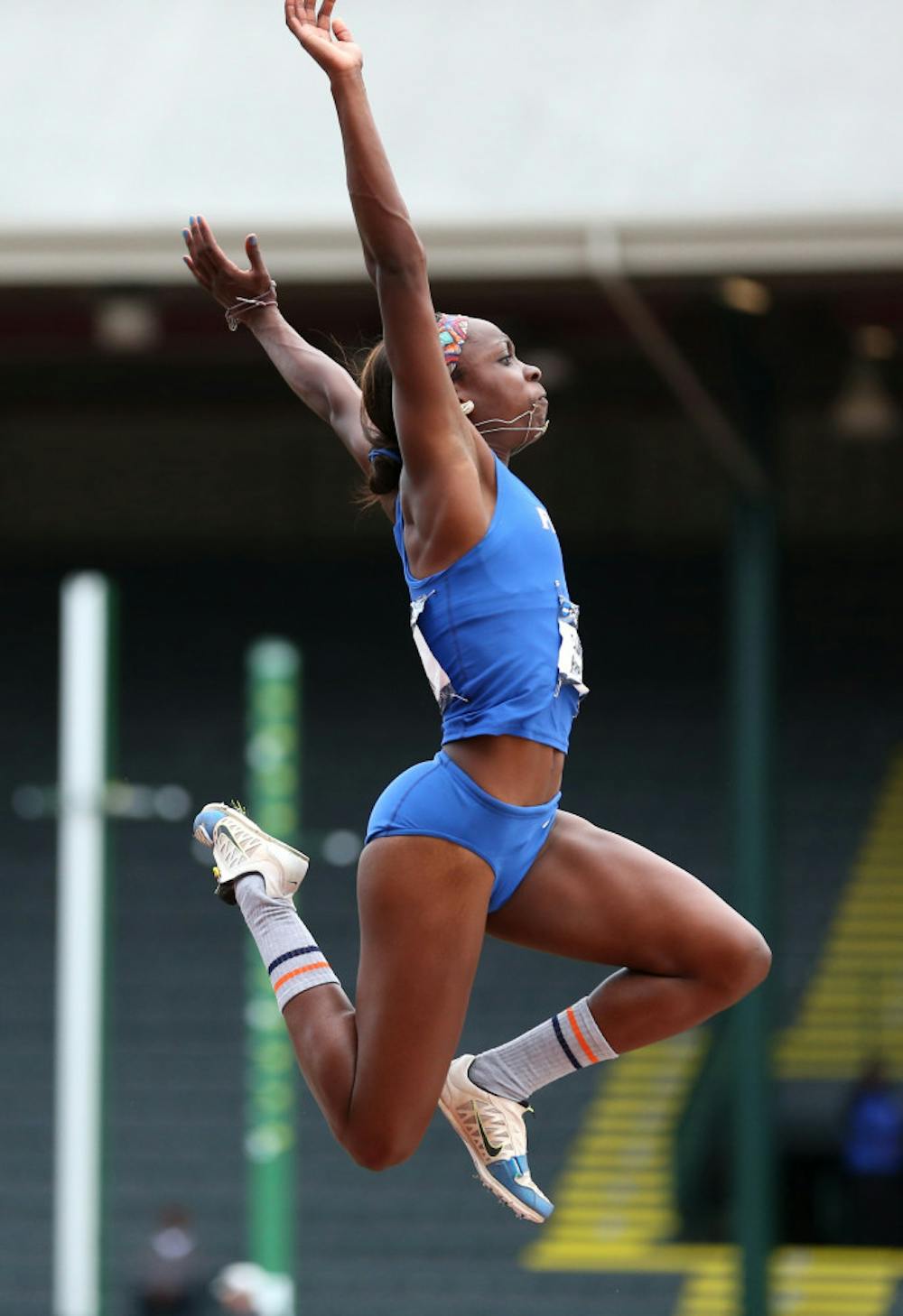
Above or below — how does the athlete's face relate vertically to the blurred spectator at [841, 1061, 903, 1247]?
below

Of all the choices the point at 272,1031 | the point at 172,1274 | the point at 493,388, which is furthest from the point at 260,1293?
the point at 493,388

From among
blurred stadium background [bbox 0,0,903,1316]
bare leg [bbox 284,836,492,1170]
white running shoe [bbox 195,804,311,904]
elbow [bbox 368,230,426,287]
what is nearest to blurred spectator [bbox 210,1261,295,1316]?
blurred stadium background [bbox 0,0,903,1316]

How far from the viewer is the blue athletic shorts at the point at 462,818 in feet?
13.8

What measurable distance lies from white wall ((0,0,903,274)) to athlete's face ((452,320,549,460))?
5.75 m

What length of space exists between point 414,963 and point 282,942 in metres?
0.53

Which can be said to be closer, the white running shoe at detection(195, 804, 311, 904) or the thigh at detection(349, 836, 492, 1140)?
the thigh at detection(349, 836, 492, 1140)

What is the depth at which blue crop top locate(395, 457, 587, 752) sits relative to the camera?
423 centimetres

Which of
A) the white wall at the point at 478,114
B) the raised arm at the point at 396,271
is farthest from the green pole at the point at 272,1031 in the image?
the raised arm at the point at 396,271

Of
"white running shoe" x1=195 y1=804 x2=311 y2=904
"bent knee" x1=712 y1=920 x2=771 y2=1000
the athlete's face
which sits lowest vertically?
A: "bent knee" x1=712 y1=920 x2=771 y2=1000

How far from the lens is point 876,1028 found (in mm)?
16297

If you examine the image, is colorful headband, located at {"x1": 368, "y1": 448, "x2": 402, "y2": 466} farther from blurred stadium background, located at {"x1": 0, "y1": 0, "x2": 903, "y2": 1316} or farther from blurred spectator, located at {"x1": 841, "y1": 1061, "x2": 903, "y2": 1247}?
blurred spectator, located at {"x1": 841, "y1": 1061, "x2": 903, "y2": 1247}

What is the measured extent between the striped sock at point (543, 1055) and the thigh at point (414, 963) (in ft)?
1.31

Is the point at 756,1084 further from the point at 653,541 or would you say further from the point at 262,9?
the point at 653,541

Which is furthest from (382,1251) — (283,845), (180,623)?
(283,845)
